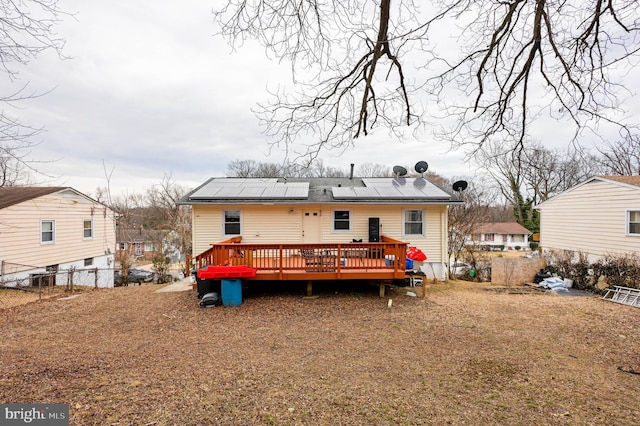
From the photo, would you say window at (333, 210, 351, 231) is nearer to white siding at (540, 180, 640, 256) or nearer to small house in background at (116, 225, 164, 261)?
white siding at (540, 180, 640, 256)

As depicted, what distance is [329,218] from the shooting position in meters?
11.3

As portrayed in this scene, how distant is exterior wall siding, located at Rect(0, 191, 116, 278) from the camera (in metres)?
13.4

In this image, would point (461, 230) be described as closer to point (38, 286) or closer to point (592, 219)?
point (592, 219)

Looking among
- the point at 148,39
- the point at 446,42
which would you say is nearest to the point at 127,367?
the point at 148,39

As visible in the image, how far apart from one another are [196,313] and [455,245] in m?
14.2

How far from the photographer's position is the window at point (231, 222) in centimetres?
1115

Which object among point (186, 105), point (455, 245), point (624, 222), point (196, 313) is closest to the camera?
point (196, 313)

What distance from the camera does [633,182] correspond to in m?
12.9

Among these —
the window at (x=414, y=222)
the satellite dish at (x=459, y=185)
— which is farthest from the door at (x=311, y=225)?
the satellite dish at (x=459, y=185)

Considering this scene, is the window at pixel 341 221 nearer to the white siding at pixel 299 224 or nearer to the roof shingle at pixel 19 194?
the white siding at pixel 299 224

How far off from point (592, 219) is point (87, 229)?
26363mm

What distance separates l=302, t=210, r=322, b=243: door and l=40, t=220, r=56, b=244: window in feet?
43.5

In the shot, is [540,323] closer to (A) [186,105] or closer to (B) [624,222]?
(B) [624,222]

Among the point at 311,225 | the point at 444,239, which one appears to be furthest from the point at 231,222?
the point at 444,239
